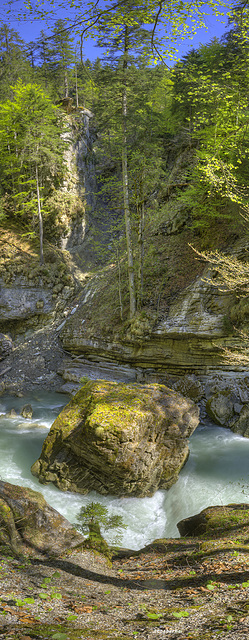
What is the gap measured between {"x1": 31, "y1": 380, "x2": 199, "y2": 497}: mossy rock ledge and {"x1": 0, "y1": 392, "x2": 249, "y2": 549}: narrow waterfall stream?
0.94 feet

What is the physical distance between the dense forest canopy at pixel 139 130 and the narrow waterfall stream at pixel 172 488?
6.80m

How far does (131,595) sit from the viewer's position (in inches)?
167

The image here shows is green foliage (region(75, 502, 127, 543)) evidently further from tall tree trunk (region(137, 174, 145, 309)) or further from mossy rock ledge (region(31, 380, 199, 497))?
tall tree trunk (region(137, 174, 145, 309))

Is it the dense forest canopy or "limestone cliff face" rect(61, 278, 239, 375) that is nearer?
the dense forest canopy

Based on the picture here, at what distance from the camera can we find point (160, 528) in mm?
7863

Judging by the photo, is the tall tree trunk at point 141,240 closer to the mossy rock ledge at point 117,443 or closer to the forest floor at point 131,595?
the mossy rock ledge at point 117,443

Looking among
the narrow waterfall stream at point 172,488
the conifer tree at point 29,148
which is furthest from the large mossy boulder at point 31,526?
the conifer tree at point 29,148

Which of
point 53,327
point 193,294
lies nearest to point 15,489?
point 193,294

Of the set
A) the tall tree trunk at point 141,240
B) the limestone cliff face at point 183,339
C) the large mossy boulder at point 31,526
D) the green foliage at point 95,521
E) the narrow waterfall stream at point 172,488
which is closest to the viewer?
the large mossy boulder at point 31,526

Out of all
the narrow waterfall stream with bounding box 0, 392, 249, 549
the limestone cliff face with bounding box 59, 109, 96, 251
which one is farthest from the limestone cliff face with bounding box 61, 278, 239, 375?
the limestone cliff face with bounding box 59, 109, 96, 251

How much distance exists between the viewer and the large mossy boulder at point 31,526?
539cm

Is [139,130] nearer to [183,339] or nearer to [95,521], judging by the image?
[183,339]

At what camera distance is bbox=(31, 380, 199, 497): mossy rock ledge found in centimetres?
813

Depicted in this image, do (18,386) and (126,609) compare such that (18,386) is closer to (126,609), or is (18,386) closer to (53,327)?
(53,327)
